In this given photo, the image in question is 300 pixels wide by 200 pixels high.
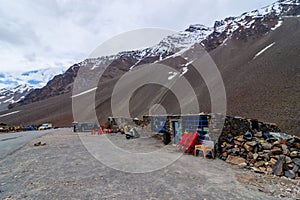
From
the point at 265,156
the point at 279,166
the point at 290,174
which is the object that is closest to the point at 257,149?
the point at 265,156

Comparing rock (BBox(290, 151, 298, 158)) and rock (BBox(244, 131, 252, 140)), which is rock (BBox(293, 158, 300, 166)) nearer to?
rock (BBox(290, 151, 298, 158))

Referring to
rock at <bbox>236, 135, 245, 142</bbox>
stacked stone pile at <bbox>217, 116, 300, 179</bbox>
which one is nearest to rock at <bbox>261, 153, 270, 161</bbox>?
stacked stone pile at <bbox>217, 116, 300, 179</bbox>

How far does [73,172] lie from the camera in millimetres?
5281

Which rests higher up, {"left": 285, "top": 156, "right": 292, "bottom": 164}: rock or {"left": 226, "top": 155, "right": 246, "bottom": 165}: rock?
{"left": 285, "top": 156, "right": 292, "bottom": 164}: rock

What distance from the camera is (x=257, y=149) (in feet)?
21.6

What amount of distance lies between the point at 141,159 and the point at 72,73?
125 metres

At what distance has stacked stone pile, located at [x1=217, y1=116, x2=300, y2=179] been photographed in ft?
18.8

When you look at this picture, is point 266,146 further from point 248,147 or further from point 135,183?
point 135,183

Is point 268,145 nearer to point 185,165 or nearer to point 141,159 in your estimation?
point 185,165

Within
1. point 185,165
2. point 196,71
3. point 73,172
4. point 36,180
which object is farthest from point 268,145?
point 196,71

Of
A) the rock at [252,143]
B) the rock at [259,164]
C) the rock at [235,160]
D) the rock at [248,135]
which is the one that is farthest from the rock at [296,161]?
the rock at [248,135]

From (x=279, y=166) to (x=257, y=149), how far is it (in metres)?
0.97

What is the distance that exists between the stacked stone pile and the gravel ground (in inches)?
20.3

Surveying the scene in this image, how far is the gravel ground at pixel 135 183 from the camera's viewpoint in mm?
3873
